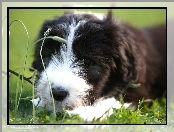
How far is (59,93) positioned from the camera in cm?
517

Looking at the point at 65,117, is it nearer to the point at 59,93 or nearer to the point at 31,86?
the point at 59,93

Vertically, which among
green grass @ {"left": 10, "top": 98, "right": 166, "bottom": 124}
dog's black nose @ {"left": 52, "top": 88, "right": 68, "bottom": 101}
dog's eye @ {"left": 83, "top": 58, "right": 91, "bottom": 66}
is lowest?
green grass @ {"left": 10, "top": 98, "right": 166, "bottom": 124}

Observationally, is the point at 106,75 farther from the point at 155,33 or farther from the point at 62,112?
the point at 155,33

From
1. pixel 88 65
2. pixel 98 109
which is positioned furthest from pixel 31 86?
pixel 98 109

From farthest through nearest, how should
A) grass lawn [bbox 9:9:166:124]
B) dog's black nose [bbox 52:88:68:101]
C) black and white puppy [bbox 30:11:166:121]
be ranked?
grass lawn [bbox 9:9:166:124]
black and white puppy [bbox 30:11:166:121]
dog's black nose [bbox 52:88:68:101]

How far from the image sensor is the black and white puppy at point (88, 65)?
5273 millimetres

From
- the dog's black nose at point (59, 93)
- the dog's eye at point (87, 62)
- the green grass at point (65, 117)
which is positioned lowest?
the green grass at point (65, 117)

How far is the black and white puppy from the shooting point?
5273mm

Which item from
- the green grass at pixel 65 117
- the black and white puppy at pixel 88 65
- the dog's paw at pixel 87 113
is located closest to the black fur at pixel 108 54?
the black and white puppy at pixel 88 65

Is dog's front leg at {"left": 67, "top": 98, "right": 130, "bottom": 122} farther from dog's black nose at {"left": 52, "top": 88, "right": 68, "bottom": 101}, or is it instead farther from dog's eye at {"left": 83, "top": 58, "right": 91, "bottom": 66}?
dog's eye at {"left": 83, "top": 58, "right": 91, "bottom": 66}

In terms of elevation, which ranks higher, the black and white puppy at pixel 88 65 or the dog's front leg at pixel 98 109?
the black and white puppy at pixel 88 65

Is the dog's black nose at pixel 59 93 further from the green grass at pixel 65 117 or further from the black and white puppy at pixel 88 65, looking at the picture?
the green grass at pixel 65 117

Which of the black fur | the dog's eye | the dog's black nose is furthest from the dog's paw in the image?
the dog's eye

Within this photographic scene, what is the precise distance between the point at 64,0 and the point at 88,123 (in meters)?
1.61
